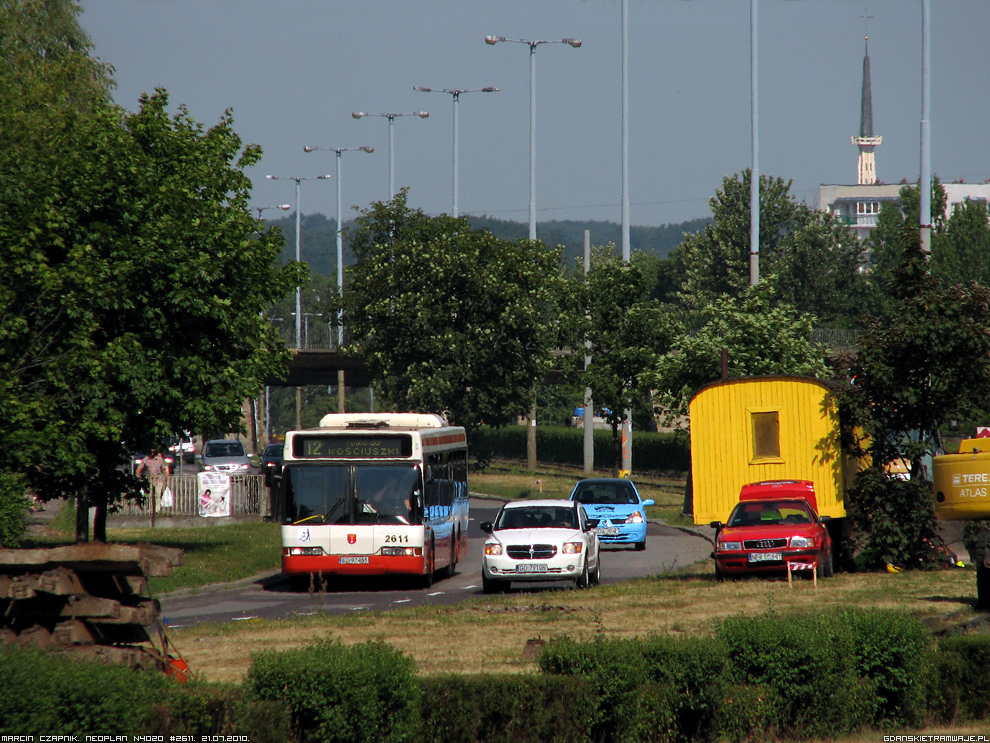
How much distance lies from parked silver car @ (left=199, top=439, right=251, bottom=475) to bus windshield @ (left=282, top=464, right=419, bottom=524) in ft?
115

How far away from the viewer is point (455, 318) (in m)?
49.4

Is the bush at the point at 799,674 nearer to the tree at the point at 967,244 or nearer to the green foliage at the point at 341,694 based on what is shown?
the green foliage at the point at 341,694

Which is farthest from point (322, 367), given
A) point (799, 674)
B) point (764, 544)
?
point (799, 674)

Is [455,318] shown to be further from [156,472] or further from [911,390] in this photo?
[911,390]

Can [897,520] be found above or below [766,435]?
below

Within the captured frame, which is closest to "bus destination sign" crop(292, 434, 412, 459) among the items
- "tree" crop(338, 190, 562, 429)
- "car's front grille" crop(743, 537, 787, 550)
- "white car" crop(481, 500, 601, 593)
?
"white car" crop(481, 500, 601, 593)

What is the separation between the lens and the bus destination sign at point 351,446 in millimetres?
21703

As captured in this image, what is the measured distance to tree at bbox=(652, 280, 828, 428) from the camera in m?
36.1

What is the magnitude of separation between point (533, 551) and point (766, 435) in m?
5.44

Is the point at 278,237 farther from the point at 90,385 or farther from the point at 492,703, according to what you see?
the point at 492,703

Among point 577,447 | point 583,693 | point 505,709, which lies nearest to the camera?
point 505,709

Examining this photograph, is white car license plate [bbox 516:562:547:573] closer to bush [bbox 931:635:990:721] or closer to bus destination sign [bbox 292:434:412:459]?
bus destination sign [bbox 292:434:412:459]

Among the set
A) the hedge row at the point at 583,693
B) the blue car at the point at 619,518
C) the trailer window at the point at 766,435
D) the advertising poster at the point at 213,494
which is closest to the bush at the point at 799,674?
the hedge row at the point at 583,693

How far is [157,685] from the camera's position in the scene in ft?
23.1
